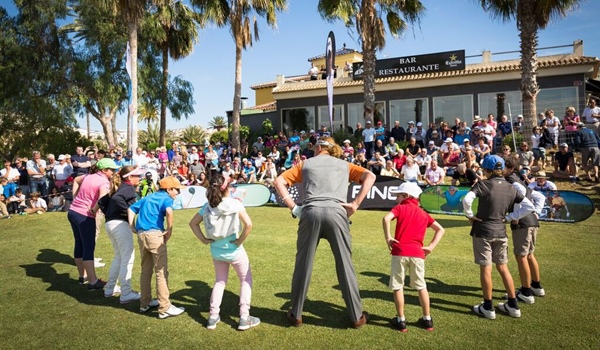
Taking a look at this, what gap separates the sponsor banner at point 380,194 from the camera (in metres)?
12.4

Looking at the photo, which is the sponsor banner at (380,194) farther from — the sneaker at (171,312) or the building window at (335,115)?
the building window at (335,115)

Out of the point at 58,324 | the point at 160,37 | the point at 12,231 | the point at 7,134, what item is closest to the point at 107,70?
the point at 160,37

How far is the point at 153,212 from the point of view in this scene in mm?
4922

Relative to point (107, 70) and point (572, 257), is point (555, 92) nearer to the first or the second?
point (572, 257)

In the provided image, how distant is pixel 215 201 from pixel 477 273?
4221 mm

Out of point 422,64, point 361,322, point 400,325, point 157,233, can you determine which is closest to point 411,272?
point 400,325

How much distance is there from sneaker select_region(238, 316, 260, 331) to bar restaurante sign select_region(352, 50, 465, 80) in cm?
2121

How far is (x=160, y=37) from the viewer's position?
2598 cm

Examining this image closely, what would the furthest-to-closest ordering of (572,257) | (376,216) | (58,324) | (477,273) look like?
1. (376,216)
2. (572,257)
3. (477,273)
4. (58,324)

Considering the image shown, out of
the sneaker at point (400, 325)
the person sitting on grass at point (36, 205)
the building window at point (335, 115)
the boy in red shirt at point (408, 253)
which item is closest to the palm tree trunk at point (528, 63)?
the building window at point (335, 115)

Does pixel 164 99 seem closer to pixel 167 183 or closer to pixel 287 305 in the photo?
pixel 167 183

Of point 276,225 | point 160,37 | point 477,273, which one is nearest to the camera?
point 477,273

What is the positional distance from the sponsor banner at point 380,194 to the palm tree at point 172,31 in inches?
740

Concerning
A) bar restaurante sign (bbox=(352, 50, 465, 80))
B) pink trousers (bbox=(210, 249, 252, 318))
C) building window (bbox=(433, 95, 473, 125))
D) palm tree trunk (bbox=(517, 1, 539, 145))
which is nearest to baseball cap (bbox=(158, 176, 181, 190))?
pink trousers (bbox=(210, 249, 252, 318))
